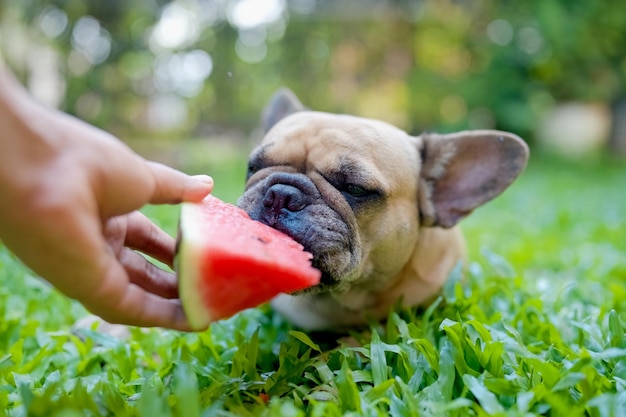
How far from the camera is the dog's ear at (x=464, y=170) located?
83.6 inches

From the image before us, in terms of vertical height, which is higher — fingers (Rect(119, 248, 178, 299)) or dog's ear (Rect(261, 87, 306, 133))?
dog's ear (Rect(261, 87, 306, 133))

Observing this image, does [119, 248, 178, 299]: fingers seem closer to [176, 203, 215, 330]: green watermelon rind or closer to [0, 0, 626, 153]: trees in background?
[176, 203, 215, 330]: green watermelon rind

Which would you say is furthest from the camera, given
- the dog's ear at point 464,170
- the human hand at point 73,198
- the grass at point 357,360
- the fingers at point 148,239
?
the dog's ear at point 464,170

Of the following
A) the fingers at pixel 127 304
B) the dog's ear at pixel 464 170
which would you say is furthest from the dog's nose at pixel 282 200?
the dog's ear at pixel 464 170

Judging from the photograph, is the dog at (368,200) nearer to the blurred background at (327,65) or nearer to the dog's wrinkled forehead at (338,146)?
the dog's wrinkled forehead at (338,146)

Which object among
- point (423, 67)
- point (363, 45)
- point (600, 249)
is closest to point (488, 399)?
point (600, 249)

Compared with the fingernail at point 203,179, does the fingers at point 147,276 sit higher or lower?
lower

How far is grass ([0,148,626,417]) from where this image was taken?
1.20 m

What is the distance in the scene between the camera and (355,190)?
1.84 metres

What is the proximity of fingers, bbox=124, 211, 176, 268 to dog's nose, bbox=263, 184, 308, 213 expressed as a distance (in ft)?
0.98

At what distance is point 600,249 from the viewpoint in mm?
3285

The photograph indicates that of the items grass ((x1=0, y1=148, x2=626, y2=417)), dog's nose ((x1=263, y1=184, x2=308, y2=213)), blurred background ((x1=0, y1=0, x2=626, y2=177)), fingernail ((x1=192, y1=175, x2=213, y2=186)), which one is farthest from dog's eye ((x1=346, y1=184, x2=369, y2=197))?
blurred background ((x1=0, y1=0, x2=626, y2=177))

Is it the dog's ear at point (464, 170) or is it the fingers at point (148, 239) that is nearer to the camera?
the fingers at point (148, 239)

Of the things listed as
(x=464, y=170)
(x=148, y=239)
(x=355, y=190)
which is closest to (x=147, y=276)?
(x=148, y=239)
